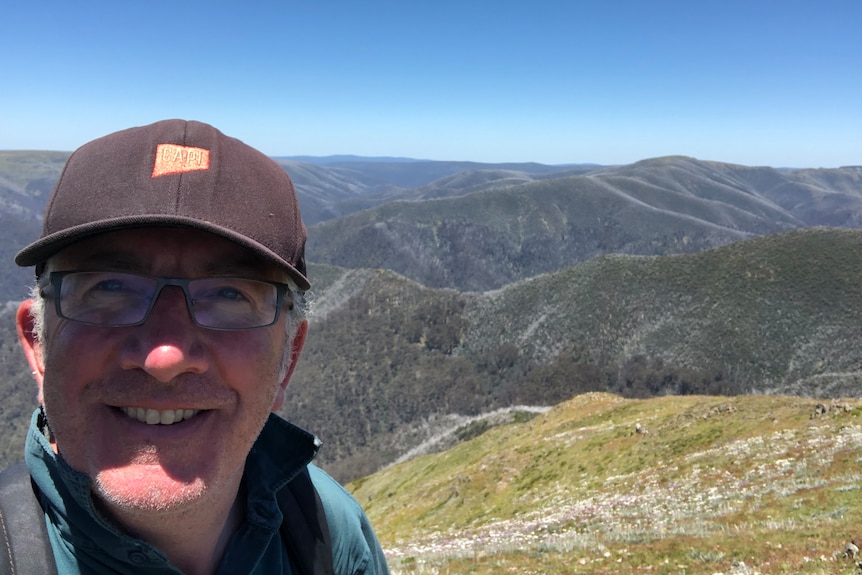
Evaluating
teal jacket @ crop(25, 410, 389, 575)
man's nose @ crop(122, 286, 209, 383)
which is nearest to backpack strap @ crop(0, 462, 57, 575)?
teal jacket @ crop(25, 410, 389, 575)

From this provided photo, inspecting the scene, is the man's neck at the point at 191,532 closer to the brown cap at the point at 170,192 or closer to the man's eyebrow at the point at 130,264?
the man's eyebrow at the point at 130,264

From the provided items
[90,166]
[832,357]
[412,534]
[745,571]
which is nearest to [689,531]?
[745,571]

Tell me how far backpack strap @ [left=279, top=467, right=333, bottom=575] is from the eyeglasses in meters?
1.43

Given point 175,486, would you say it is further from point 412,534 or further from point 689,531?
point 412,534

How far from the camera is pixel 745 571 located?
401 inches

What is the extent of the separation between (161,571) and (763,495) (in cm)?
2000

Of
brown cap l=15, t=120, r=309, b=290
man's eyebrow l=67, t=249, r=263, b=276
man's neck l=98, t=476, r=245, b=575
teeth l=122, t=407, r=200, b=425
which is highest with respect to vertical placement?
brown cap l=15, t=120, r=309, b=290

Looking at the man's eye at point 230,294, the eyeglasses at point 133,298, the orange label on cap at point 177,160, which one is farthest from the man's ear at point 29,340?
the orange label on cap at point 177,160

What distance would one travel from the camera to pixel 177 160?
283 cm

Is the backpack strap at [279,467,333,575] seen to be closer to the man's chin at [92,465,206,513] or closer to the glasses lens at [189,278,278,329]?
the man's chin at [92,465,206,513]

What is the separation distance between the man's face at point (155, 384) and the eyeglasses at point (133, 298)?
0.12 feet

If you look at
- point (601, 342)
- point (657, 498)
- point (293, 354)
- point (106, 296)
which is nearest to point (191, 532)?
point (293, 354)

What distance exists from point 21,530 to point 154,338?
3.30 feet

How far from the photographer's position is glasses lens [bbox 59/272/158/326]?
9.01 ft
